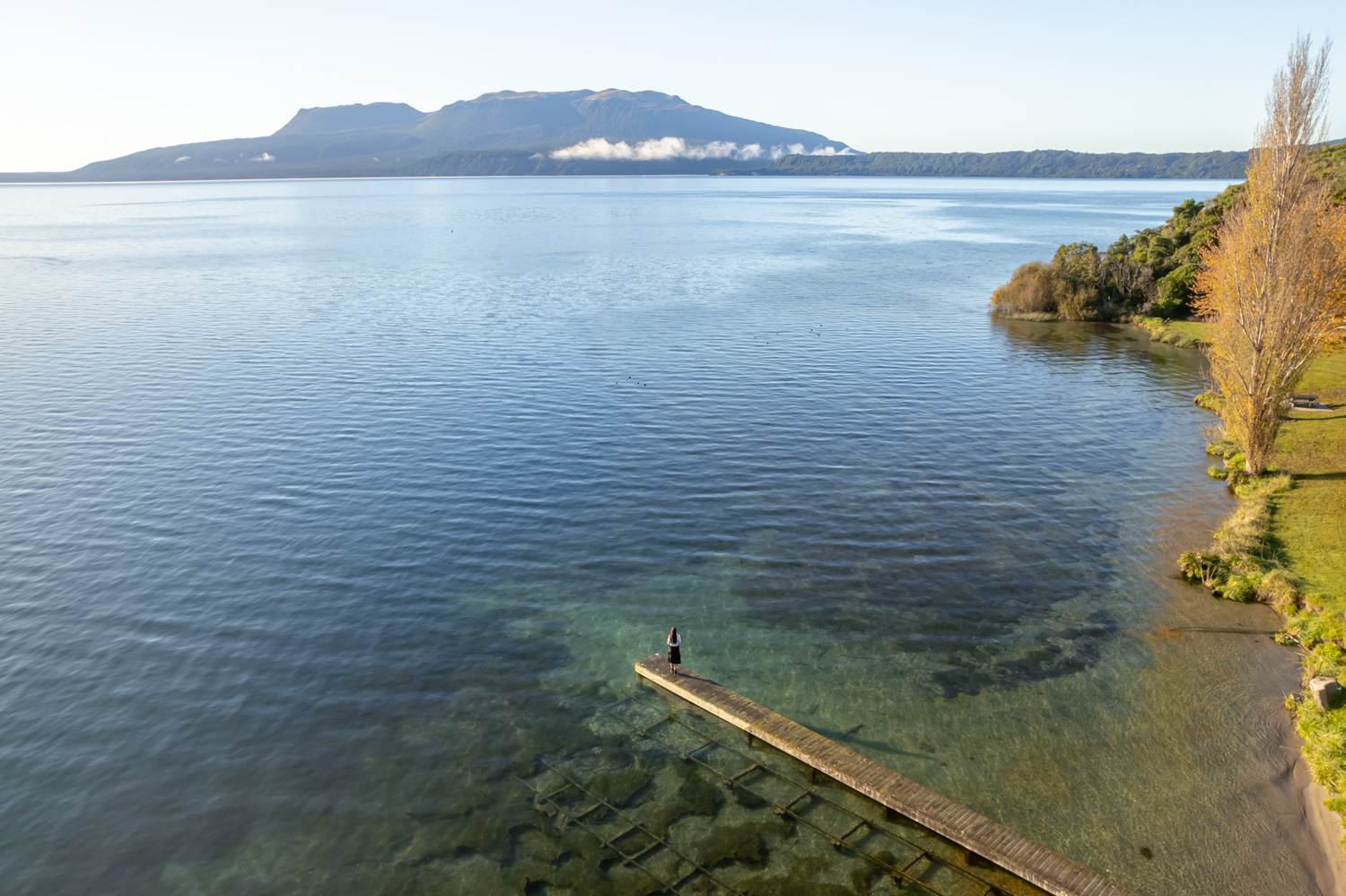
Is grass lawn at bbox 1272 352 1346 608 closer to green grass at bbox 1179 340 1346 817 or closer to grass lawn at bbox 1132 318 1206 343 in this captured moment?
green grass at bbox 1179 340 1346 817

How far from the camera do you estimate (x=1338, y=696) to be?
2989 cm

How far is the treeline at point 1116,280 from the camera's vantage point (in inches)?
4011

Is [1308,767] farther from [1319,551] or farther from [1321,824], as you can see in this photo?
[1319,551]

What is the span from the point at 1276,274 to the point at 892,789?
127 ft

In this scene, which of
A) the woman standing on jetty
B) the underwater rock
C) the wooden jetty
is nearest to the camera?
the wooden jetty

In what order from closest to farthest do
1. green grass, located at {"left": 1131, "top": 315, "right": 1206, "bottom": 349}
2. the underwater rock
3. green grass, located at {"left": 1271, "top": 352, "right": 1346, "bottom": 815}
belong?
green grass, located at {"left": 1271, "top": 352, "right": 1346, "bottom": 815}, the underwater rock, green grass, located at {"left": 1131, "top": 315, "right": 1206, "bottom": 349}

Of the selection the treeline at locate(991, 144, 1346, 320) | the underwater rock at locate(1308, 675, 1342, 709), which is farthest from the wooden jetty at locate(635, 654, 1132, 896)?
the treeline at locate(991, 144, 1346, 320)

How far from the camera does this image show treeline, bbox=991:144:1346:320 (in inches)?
4011

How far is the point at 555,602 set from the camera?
3872 centimetres

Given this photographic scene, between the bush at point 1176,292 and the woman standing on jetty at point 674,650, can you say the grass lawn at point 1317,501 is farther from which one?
the bush at point 1176,292

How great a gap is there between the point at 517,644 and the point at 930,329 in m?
76.0

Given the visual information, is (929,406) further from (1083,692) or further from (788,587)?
(1083,692)

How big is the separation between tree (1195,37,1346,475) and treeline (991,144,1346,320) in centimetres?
5525

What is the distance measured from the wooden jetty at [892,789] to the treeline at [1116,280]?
89.9m
